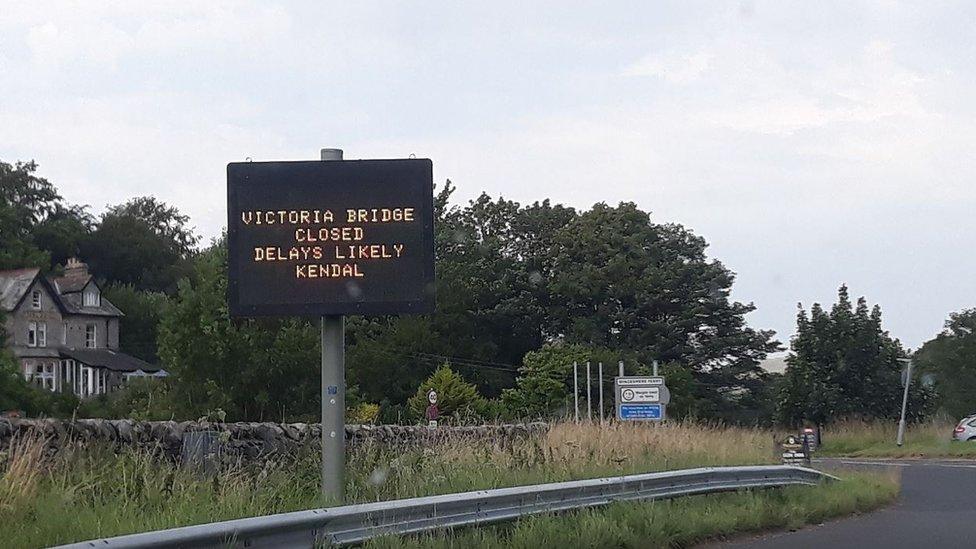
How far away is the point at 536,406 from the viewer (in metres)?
54.7

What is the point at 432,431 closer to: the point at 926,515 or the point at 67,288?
the point at 926,515

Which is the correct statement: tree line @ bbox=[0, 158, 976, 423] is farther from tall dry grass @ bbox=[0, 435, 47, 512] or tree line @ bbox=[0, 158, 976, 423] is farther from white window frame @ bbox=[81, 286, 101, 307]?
tall dry grass @ bbox=[0, 435, 47, 512]

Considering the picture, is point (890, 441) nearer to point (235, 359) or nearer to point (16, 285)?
point (235, 359)

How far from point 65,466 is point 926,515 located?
35.4 ft

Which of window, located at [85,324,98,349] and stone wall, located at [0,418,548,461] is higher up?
window, located at [85,324,98,349]

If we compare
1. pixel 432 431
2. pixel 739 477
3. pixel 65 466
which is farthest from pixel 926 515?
pixel 65 466

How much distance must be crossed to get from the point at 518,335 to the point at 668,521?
63491 mm

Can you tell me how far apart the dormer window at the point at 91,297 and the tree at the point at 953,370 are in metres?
45.3

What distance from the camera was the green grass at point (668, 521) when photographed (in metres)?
11.4

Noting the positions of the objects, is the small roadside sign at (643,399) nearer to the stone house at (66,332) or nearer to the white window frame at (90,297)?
the stone house at (66,332)

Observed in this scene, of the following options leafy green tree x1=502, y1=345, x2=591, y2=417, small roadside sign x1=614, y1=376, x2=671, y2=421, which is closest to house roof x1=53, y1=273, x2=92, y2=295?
leafy green tree x1=502, y1=345, x2=591, y2=417

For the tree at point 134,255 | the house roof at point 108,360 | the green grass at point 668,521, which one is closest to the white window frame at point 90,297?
the house roof at point 108,360

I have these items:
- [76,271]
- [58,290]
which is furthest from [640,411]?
[76,271]

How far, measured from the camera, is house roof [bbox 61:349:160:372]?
266 feet
